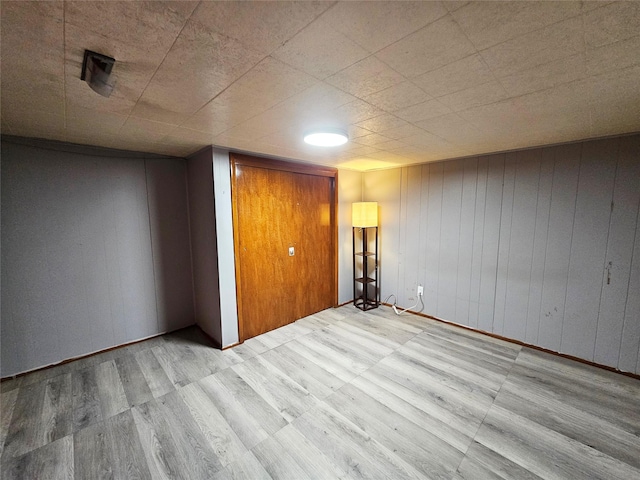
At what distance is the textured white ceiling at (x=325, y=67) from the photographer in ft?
2.89

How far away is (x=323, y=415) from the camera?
6.44 ft

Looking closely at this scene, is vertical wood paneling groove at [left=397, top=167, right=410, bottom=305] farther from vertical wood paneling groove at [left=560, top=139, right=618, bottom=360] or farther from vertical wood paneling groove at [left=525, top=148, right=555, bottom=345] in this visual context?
vertical wood paneling groove at [left=560, top=139, right=618, bottom=360]

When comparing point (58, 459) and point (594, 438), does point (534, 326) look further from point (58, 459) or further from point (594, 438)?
point (58, 459)

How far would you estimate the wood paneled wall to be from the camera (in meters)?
2.37

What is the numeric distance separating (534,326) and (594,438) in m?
1.29

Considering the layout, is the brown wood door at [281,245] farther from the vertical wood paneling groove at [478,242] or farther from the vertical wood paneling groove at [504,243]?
the vertical wood paneling groove at [504,243]

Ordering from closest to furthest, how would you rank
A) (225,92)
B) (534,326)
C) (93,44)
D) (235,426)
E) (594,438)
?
1. (93,44)
2. (225,92)
3. (594,438)
4. (235,426)
5. (534,326)

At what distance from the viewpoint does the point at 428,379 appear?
7.79ft

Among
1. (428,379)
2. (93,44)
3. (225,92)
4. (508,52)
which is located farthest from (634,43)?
(428,379)

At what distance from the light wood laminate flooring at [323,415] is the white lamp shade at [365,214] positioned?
1.73 m

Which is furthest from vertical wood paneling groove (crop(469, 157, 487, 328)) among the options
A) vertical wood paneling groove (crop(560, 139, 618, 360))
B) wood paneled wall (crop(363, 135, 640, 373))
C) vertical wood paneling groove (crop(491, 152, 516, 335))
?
vertical wood paneling groove (crop(560, 139, 618, 360))

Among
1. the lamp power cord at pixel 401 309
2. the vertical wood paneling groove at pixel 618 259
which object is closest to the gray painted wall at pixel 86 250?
the lamp power cord at pixel 401 309

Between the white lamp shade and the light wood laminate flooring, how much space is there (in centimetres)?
173

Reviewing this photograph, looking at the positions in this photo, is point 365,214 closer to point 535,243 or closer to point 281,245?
point 281,245
